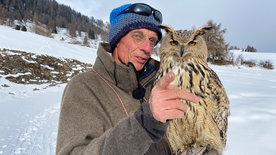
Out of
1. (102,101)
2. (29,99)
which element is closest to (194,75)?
(102,101)

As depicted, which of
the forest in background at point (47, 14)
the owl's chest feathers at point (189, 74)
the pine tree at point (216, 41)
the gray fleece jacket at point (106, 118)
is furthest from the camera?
the forest in background at point (47, 14)

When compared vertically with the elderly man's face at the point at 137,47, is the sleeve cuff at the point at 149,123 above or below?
below

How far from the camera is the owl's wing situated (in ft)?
6.63

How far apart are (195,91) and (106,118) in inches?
31.2

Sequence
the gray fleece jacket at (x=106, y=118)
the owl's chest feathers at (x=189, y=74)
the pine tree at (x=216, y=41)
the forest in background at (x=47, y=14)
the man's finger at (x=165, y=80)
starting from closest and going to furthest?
the man's finger at (x=165, y=80), the gray fleece jacket at (x=106, y=118), the owl's chest feathers at (x=189, y=74), the pine tree at (x=216, y=41), the forest in background at (x=47, y=14)

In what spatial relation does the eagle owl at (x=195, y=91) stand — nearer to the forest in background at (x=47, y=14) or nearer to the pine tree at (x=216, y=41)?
the pine tree at (x=216, y=41)

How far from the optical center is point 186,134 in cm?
206

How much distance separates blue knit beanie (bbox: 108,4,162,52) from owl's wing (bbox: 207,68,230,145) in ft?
2.21

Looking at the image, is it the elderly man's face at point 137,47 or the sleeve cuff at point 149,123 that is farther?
the elderly man's face at point 137,47

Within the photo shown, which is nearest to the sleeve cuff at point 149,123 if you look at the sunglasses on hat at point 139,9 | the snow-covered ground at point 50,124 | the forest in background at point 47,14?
the sunglasses on hat at point 139,9

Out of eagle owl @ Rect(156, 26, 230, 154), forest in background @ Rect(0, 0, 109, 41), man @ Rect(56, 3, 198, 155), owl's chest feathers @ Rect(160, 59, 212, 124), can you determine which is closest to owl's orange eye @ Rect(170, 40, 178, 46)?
eagle owl @ Rect(156, 26, 230, 154)

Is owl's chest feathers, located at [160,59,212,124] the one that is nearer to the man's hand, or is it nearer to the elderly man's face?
the elderly man's face

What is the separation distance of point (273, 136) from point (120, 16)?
8.11 ft

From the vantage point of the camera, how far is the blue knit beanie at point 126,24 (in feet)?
6.50
